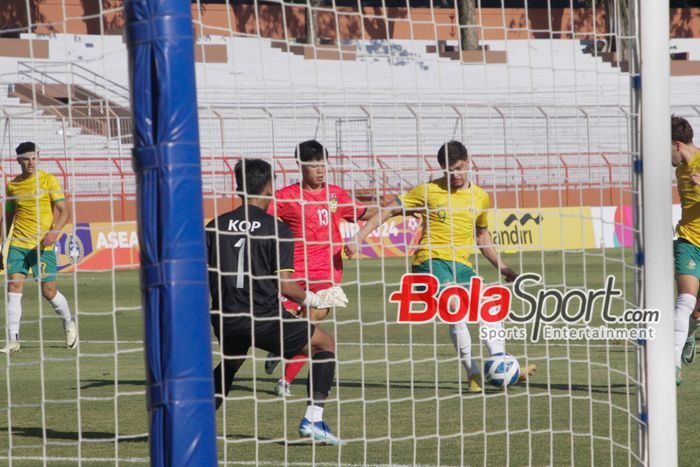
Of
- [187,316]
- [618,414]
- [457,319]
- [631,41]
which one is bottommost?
[618,414]

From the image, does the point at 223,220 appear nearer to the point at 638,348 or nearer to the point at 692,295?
the point at 638,348

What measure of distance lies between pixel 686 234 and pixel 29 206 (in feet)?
23.3

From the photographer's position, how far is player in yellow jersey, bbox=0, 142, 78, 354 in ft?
37.5

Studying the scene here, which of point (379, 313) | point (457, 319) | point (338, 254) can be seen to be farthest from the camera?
point (379, 313)

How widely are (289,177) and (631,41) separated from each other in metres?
22.5

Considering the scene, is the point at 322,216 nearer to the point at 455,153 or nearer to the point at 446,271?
the point at 446,271

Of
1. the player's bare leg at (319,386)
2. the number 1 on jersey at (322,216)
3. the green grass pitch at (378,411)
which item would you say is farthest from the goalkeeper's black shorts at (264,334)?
the number 1 on jersey at (322,216)

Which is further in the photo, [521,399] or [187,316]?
[521,399]

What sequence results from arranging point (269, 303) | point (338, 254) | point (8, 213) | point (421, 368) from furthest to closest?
1. point (8, 213)
2. point (421, 368)
3. point (338, 254)
4. point (269, 303)

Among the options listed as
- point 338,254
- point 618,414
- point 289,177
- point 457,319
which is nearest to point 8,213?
point 338,254

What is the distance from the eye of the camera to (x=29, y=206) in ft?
40.5

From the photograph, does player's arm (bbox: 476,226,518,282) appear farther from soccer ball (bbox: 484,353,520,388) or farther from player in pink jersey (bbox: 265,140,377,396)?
player in pink jersey (bbox: 265,140,377,396)

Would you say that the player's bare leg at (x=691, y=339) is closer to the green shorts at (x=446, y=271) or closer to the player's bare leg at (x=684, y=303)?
the player's bare leg at (x=684, y=303)

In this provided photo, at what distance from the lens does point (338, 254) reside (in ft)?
29.6
